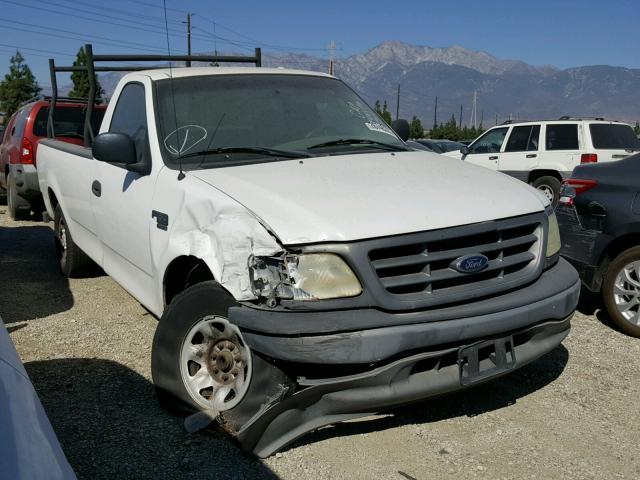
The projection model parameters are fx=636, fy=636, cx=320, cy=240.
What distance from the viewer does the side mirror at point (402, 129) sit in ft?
16.9

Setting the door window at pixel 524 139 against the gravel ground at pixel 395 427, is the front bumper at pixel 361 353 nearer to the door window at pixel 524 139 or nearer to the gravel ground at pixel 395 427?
the gravel ground at pixel 395 427

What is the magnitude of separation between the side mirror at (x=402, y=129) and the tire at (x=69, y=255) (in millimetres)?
3255

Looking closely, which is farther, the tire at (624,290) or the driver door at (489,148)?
the driver door at (489,148)

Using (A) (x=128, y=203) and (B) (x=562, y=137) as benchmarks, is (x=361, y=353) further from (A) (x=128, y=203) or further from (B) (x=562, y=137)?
(B) (x=562, y=137)

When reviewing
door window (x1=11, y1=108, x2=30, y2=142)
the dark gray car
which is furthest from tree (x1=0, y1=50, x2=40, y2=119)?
the dark gray car

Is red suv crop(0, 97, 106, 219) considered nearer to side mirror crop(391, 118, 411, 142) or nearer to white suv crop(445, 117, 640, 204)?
side mirror crop(391, 118, 411, 142)

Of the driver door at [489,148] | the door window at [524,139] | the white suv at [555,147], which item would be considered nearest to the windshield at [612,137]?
the white suv at [555,147]

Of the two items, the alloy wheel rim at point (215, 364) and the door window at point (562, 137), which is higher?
the door window at point (562, 137)

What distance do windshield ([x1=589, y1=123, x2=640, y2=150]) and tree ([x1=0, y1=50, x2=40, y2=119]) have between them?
53.5 metres

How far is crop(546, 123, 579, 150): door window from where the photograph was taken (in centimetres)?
1259

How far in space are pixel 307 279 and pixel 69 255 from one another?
169 inches

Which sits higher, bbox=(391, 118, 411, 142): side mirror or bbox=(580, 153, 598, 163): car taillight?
bbox=(391, 118, 411, 142): side mirror

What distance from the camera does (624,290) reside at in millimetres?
4945

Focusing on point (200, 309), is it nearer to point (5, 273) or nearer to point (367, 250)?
point (367, 250)
